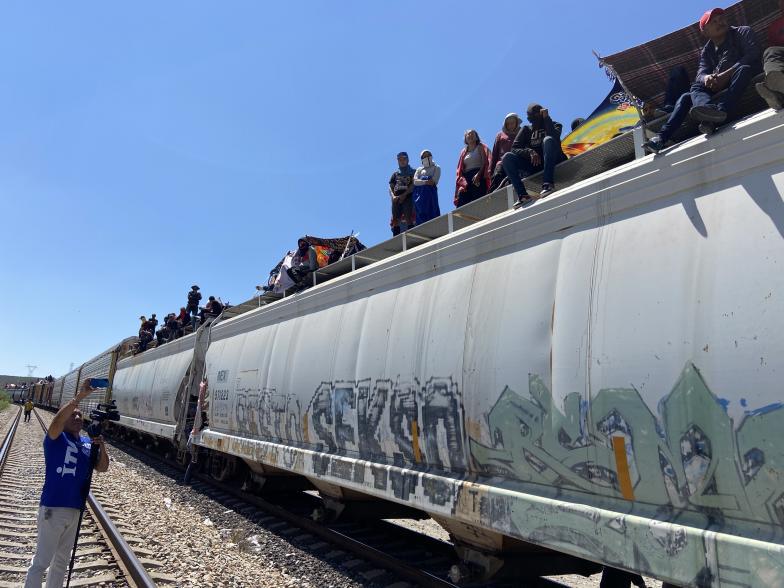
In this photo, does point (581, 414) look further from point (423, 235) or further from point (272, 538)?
point (272, 538)

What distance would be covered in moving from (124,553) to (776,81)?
7417 mm

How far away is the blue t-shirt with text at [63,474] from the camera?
440cm

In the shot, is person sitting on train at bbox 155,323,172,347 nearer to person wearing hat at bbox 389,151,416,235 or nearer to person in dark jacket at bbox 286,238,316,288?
person in dark jacket at bbox 286,238,316,288

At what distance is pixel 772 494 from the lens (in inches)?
90.4

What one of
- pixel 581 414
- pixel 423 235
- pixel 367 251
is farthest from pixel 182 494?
pixel 581 414

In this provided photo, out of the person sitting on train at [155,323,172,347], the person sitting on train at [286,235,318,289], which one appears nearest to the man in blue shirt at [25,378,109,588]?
the person sitting on train at [286,235,318,289]

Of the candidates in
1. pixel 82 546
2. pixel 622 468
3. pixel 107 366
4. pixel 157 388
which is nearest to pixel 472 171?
pixel 622 468

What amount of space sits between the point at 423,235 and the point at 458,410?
7.39ft

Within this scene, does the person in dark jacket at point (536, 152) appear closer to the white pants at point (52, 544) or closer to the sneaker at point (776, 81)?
the sneaker at point (776, 81)

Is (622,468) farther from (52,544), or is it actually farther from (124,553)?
(124,553)

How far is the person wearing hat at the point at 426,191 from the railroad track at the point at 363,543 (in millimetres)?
4118

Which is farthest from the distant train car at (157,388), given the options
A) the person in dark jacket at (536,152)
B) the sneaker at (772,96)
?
the sneaker at (772,96)

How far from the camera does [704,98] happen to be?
10.0 ft

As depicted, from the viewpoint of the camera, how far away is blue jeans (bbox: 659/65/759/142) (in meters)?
2.95
